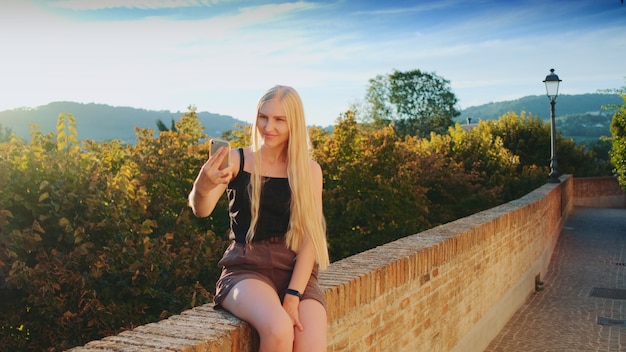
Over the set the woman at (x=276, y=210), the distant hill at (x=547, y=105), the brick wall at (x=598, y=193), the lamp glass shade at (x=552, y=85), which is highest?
the distant hill at (x=547, y=105)

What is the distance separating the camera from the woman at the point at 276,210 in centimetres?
365

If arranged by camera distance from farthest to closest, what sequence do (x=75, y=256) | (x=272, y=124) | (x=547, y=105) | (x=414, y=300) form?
(x=547, y=105)
(x=75, y=256)
(x=414, y=300)
(x=272, y=124)

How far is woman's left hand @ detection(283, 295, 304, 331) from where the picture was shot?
348 cm

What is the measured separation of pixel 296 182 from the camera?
3.76 meters

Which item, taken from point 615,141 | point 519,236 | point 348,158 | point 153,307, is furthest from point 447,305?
point 615,141

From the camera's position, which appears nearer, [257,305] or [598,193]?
[257,305]

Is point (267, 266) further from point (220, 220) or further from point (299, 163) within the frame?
point (220, 220)

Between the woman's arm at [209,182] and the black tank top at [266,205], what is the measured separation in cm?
9

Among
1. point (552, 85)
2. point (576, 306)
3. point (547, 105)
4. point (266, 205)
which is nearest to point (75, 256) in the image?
point (266, 205)

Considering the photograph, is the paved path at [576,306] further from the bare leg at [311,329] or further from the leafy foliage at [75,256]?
the bare leg at [311,329]

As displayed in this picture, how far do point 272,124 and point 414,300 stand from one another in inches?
102

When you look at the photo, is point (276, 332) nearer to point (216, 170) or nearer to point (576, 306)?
point (216, 170)

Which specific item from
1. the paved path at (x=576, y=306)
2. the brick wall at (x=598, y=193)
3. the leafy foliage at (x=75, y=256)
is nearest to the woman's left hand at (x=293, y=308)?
the leafy foliage at (x=75, y=256)

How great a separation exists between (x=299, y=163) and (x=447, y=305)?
358cm
